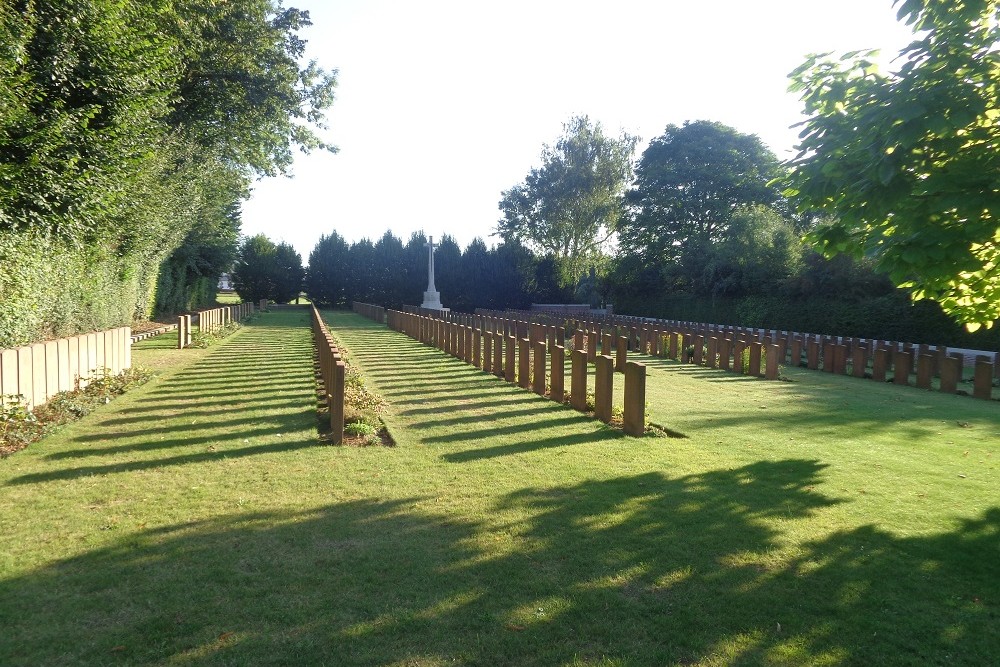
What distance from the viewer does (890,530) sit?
4.68 m

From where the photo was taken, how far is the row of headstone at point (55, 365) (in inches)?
306

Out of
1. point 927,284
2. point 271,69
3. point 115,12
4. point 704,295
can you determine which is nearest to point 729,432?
point 927,284

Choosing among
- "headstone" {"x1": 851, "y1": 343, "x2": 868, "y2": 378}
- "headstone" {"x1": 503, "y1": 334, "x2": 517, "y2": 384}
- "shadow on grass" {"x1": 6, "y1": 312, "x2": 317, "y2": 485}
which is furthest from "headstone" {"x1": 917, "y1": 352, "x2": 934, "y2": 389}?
"shadow on grass" {"x1": 6, "y1": 312, "x2": 317, "y2": 485}

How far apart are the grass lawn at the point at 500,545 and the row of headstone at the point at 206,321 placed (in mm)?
11416

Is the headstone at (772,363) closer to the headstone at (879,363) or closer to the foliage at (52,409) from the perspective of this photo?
the headstone at (879,363)

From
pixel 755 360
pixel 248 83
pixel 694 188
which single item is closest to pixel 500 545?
pixel 755 360

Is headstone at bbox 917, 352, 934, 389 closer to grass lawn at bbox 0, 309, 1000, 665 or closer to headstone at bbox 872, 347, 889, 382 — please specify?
headstone at bbox 872, 347, 889, 382

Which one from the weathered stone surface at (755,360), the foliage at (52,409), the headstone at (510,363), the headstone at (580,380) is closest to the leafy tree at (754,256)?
the weathered stone surface at (755,360)

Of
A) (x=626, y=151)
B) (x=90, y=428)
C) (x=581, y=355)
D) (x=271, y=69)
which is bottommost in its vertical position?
(x=90, y=428)

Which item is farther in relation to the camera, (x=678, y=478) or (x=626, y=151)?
(x=626, y=151)

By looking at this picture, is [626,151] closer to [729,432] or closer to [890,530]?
[729,432]

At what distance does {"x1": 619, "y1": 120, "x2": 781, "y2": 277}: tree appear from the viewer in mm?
37500

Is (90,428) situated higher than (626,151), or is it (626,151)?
(626,151)

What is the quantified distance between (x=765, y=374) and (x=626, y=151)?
3469 cm
